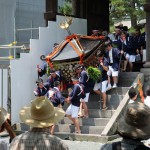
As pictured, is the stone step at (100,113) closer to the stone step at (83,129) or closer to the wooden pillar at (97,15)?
the stone step at (83,129)

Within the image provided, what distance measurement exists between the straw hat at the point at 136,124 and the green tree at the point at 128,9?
65.5 feet

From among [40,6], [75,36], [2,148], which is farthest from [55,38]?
[2,148]

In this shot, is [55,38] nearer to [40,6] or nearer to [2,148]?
[40,6]

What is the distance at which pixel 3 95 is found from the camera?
42.8ft

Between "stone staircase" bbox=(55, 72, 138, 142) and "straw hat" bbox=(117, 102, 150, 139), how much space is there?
7832 mm

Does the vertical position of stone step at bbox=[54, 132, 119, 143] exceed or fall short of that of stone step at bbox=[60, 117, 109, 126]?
it falls short

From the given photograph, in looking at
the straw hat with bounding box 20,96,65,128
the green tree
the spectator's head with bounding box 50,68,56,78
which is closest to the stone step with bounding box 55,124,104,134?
the spectator's head with bounding box 50,68,56,78

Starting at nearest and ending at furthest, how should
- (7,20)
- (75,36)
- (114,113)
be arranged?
(114,113), (75,36), (7,20)

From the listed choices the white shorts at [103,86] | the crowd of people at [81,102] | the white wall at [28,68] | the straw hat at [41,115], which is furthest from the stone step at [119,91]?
the straw hat at [41,115]

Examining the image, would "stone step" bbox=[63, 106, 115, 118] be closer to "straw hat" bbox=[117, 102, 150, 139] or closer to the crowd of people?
the crowd of people

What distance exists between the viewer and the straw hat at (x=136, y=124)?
323 cm

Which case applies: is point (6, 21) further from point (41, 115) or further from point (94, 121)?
point (41, 115)

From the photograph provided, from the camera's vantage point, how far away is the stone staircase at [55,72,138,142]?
38.2 feet

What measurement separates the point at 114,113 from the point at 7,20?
30.6 ft
